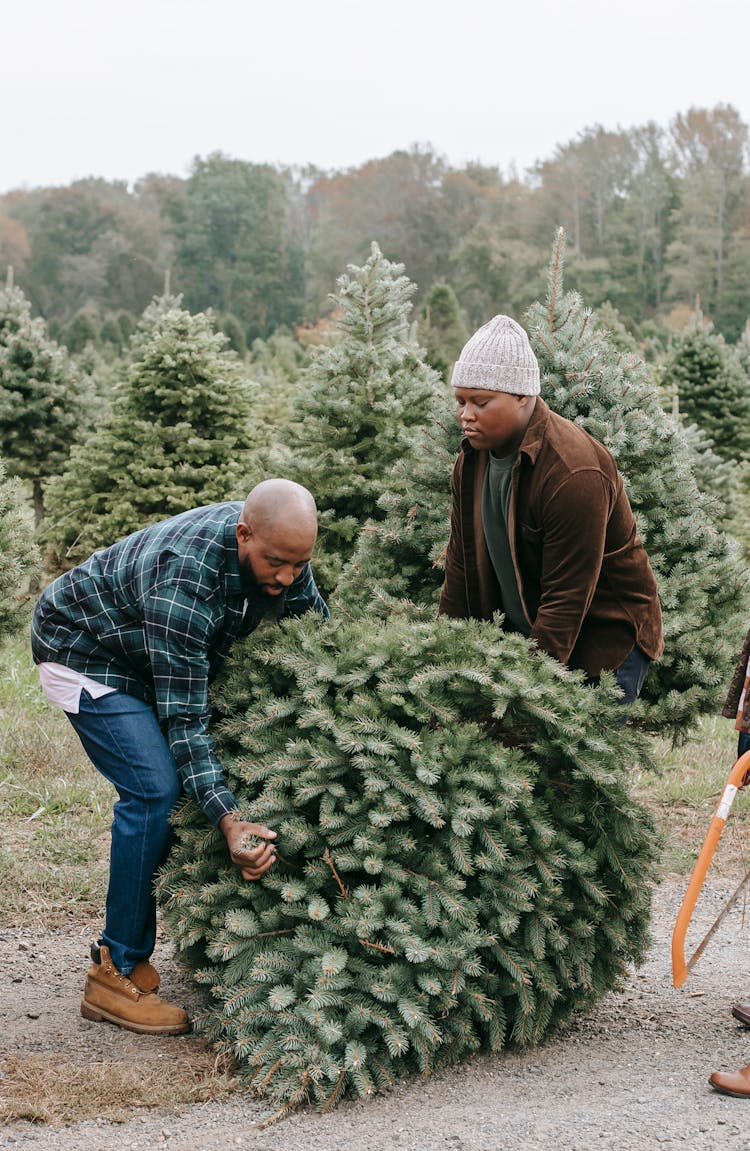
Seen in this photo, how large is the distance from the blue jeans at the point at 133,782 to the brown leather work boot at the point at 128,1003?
0.23 meters

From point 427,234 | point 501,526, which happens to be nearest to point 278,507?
point 501,526

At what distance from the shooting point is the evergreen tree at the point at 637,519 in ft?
16.3

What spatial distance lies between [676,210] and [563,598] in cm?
4931

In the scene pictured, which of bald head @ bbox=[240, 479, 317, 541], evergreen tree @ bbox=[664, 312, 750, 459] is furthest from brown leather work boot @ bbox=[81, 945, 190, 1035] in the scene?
evergreen tree @ bbox=[664, 312, 750, 459]

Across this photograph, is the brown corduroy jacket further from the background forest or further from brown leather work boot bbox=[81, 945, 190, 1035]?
the background forest

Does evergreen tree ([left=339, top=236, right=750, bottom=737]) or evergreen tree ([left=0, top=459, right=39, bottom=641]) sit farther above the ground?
evergreen tree ([left=339, top=236, right=750, bottom=737])

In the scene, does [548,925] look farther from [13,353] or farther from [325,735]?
[13,353]

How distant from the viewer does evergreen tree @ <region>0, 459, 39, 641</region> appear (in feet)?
23.7

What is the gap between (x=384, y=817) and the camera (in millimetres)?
3326

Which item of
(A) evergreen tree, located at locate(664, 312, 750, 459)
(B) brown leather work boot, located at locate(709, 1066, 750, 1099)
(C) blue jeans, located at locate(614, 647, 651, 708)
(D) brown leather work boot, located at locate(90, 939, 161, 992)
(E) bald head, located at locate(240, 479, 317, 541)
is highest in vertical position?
(A) evergreen tree, located at locate(664, 312, 750, 459)

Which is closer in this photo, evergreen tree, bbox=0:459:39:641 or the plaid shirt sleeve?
the plaid shirt sleeve

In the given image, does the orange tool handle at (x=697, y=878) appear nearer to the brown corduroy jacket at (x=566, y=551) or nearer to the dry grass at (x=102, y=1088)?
the brown corduroy jacket at (x=566, y=551)

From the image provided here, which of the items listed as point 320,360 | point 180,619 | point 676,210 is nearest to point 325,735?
point 180,619

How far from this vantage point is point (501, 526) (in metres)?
3.72
